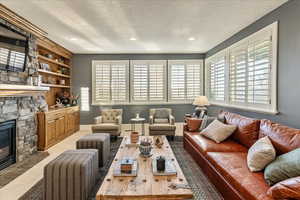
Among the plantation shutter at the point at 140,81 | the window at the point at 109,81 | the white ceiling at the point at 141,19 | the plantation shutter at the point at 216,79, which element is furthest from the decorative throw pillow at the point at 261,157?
the window at the point at 109,81

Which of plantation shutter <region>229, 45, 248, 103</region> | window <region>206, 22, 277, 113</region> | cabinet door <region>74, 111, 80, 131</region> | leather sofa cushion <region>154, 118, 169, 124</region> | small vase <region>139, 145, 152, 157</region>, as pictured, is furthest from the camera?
cabinet door <region>74, 111, 80, 131</region>

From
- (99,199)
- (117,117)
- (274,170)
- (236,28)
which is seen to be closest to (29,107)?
(117,117)

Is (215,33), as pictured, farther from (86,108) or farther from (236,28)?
(86,108)

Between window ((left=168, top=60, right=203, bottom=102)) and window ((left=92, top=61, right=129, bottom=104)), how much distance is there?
66.6 inches

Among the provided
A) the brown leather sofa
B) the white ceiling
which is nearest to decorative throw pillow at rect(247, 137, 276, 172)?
the brown leather sofa

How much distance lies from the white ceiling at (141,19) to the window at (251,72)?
42 cm

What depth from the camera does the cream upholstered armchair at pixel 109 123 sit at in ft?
16.9

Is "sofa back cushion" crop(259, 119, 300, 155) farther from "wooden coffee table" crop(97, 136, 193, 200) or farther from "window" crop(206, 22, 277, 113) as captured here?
"wooden coffee table" crop(97, 136, 193, 200)

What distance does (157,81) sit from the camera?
6625mm

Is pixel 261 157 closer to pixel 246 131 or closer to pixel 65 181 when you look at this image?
pixel 246 131

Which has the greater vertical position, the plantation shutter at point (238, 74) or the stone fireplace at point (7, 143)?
the plantation shutter at point (238, 74)

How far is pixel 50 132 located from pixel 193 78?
4.83 meters

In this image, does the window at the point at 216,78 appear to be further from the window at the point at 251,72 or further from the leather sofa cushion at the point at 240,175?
the leather sofa cushion at the point at 240,175

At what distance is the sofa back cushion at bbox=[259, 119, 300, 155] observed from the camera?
2.14 m
